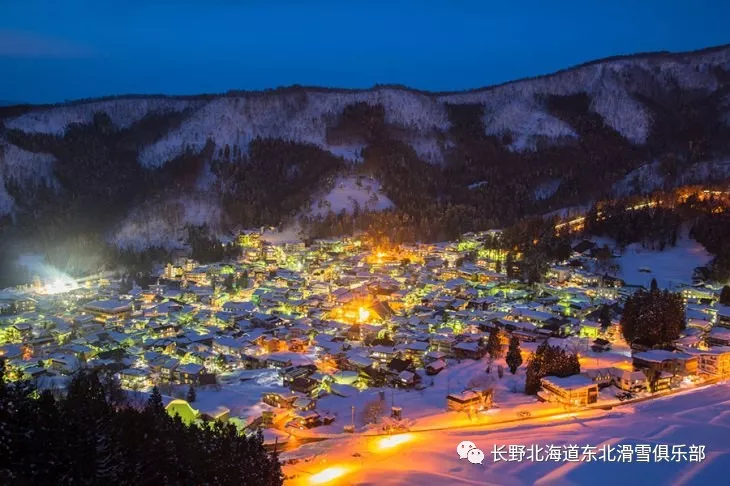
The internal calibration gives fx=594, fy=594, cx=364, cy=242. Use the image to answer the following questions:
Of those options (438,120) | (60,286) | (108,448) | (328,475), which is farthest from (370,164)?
(108,448)

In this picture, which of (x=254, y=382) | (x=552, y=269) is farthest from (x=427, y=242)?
(x=254, y=382)

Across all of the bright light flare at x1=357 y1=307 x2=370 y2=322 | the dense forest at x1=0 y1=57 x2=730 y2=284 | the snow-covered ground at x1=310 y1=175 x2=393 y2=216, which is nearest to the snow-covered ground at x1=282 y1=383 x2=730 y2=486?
the bright light flare at x1=357 y1=307 x2=370 y2=322

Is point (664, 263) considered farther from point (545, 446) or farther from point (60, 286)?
point (60, 286)

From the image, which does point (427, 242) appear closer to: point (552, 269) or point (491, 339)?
point (552, 269)

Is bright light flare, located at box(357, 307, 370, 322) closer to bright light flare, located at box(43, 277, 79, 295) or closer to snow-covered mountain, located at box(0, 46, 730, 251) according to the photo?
bright light flare, located at box(43, 277, 79, 295)

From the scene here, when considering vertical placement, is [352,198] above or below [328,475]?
above
